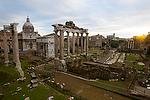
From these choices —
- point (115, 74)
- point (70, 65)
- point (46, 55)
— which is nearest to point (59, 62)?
point (70, 65)

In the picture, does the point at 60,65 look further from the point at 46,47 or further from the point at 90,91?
the point at 46,47

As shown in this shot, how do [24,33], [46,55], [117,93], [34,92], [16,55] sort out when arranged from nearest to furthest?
[34,92]
[117,93]
[16,55]
[46,55]
[24,33]

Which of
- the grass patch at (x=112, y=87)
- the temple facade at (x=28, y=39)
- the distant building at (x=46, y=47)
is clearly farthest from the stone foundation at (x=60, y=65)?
the temple facade at (x=28, y=39)

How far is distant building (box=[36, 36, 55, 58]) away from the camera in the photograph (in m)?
33.0

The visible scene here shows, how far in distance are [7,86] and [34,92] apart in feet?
13.9

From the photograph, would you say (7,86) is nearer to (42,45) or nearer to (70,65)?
(70,65)

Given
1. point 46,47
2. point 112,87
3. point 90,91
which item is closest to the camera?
point 90,91

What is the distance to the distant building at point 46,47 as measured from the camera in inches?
1299

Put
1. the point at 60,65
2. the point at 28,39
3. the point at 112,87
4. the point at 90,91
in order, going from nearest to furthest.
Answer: the point at 90,91 → the point at 112,87 → the point at 60,65 → the point at 28,39

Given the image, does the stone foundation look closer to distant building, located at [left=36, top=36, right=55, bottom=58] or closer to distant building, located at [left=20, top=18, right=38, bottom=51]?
distant building, located at [left=36, top=36, right=55, bottom=58]

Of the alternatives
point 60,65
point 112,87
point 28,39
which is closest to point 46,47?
point 28,39

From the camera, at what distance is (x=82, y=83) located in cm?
1273

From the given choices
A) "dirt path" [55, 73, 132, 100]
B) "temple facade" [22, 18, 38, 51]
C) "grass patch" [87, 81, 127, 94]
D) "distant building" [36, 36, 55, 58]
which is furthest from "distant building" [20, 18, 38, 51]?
"grass patch" [87, 81, 127, 94]

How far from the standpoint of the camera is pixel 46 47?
33031 millimetres
